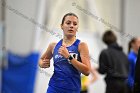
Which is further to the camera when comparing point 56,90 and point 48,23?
point 48,23

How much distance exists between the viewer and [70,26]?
10.2 feet

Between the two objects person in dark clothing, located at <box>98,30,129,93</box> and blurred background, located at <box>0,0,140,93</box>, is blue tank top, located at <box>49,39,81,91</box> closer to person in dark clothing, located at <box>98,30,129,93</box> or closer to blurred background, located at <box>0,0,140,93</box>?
person in dark clothing, located at <box>98,30,129,93</box>

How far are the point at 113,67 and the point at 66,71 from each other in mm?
2482

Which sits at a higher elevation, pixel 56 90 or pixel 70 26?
pixel 70 26

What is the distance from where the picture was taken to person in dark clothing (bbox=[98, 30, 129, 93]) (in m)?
5.55

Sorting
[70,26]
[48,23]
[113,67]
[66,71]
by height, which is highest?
[48,23]

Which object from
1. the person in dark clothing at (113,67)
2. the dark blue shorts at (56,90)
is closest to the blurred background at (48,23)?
the person in dark clothing at (113,67)

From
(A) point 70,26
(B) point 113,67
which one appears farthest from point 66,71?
(B) point 113,67

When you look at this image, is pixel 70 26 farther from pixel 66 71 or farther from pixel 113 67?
pixel 113 67

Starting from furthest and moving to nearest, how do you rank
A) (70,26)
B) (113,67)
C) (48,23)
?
(48,23) → (113,67) → (70,26)

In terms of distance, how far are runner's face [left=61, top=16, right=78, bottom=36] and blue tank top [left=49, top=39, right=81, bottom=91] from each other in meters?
0.10

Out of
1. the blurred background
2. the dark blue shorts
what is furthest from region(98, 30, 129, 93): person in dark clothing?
the dark blue shorts

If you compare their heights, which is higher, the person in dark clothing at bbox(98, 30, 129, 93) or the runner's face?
the runner's face

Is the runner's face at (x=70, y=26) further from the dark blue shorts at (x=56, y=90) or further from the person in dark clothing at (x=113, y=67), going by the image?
the person in dark clothing at (x=113, y=67)
